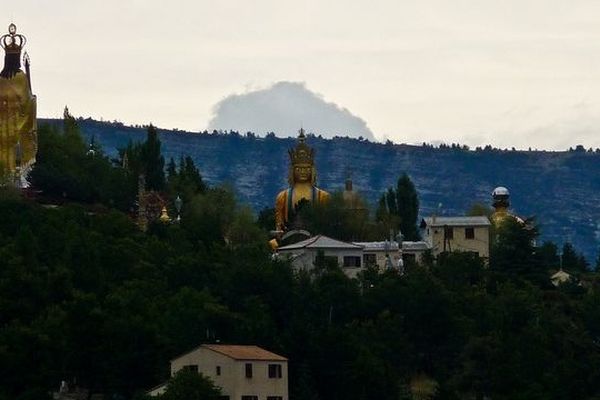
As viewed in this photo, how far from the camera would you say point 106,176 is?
12912 cm

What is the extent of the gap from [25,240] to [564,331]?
19.5 meters

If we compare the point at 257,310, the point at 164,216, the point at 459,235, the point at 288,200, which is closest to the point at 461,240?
the point at 459,235

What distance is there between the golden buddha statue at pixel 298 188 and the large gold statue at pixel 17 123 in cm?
1179

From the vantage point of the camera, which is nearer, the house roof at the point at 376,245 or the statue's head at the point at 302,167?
the house roof at the point at 376,245

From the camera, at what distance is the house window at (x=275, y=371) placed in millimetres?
93812

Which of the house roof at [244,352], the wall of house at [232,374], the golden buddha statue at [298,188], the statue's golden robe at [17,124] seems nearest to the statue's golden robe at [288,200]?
Answer: the golden buddha statue at [298,188]

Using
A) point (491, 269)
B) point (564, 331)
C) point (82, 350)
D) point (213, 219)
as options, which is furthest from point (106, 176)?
point (82, 350)

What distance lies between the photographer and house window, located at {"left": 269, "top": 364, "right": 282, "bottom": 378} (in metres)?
93.8

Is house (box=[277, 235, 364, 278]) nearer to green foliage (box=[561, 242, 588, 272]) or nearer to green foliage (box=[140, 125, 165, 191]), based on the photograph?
green foliage (box=[140, 125, 165, 191])

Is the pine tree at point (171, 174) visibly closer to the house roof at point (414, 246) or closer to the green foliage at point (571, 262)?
the house roof at point (414, 246)

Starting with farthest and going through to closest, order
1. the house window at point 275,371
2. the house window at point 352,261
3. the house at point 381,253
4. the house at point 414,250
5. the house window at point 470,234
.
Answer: the house window at point 470,234 → the house at point 414,250 → the house at point 381,253 → the house window at point 352,261 → the house window at point 275,371

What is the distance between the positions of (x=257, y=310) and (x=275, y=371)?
373 inches

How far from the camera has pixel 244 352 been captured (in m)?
93.9

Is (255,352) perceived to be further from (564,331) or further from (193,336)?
(564,331)
